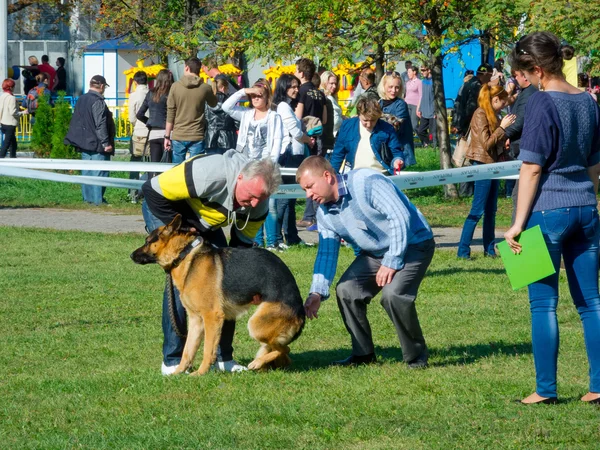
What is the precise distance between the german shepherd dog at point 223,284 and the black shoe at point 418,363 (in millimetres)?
814

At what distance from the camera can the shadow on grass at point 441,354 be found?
6.85 metres

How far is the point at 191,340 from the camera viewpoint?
21.1 ft

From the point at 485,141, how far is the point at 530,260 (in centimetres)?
597

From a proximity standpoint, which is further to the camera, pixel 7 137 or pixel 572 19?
pixel 7 137

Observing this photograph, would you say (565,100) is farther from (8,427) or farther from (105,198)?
(105,198)

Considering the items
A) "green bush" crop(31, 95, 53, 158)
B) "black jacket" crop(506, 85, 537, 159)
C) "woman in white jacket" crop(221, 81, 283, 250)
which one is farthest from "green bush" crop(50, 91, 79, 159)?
"black jacket" crop(506, 85, 537, 159)

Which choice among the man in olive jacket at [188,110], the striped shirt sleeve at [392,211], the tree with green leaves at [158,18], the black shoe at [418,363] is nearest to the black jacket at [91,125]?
the man in olive jacket at [188,110]

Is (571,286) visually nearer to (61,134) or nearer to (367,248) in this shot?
(367,248)

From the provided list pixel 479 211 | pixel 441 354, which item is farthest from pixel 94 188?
pixel 441 354

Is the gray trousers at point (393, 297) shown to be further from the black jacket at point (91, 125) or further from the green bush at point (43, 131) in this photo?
the green bush at point (43, 131)

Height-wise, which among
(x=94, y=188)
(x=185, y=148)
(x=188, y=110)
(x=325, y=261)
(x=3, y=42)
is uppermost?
(x=3, y=42)

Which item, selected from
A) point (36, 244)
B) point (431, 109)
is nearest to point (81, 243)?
point (36, 244)

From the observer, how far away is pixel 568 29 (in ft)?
47.5

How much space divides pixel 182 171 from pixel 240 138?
19.5 ft
